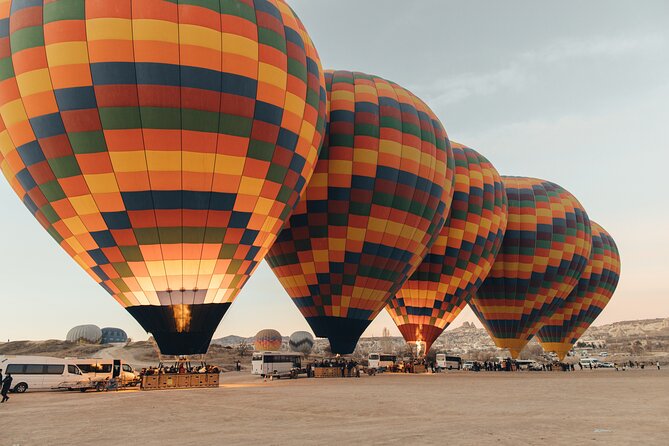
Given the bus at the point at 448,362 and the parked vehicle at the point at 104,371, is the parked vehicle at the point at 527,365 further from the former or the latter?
the parked vehicle at the point at 104,371

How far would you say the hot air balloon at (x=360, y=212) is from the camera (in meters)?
23.8

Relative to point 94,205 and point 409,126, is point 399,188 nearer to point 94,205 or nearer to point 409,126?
point 409,126

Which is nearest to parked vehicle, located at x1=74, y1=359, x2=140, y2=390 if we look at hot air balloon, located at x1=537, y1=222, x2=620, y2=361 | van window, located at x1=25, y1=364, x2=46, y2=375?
van window, located at x1=25, y1=364, x2=46, y2=375

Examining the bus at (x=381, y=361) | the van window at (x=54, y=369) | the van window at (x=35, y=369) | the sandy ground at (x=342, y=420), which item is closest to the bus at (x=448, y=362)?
the bus at (x=381, y=361)

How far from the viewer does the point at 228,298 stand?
1880 centimetres

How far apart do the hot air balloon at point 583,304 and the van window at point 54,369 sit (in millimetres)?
35382

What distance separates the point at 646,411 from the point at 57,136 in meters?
16.8

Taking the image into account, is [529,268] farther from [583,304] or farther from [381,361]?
[583,304]

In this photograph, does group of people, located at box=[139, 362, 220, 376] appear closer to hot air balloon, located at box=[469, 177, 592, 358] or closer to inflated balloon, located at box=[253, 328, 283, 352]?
hot air balloon, located at box=[469, 177, 592, 358]

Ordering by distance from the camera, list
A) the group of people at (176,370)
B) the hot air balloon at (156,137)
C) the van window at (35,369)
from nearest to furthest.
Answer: the hot air balloon at (156,137) → the group of people at (176,370) → the van window at (35,369)

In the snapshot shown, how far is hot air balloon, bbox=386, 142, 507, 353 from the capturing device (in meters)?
30.9

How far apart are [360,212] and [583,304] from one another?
98.6 ft

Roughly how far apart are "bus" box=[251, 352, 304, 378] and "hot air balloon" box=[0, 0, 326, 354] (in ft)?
47.5

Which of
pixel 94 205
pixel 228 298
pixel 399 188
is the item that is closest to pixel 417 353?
pixel 399 188
